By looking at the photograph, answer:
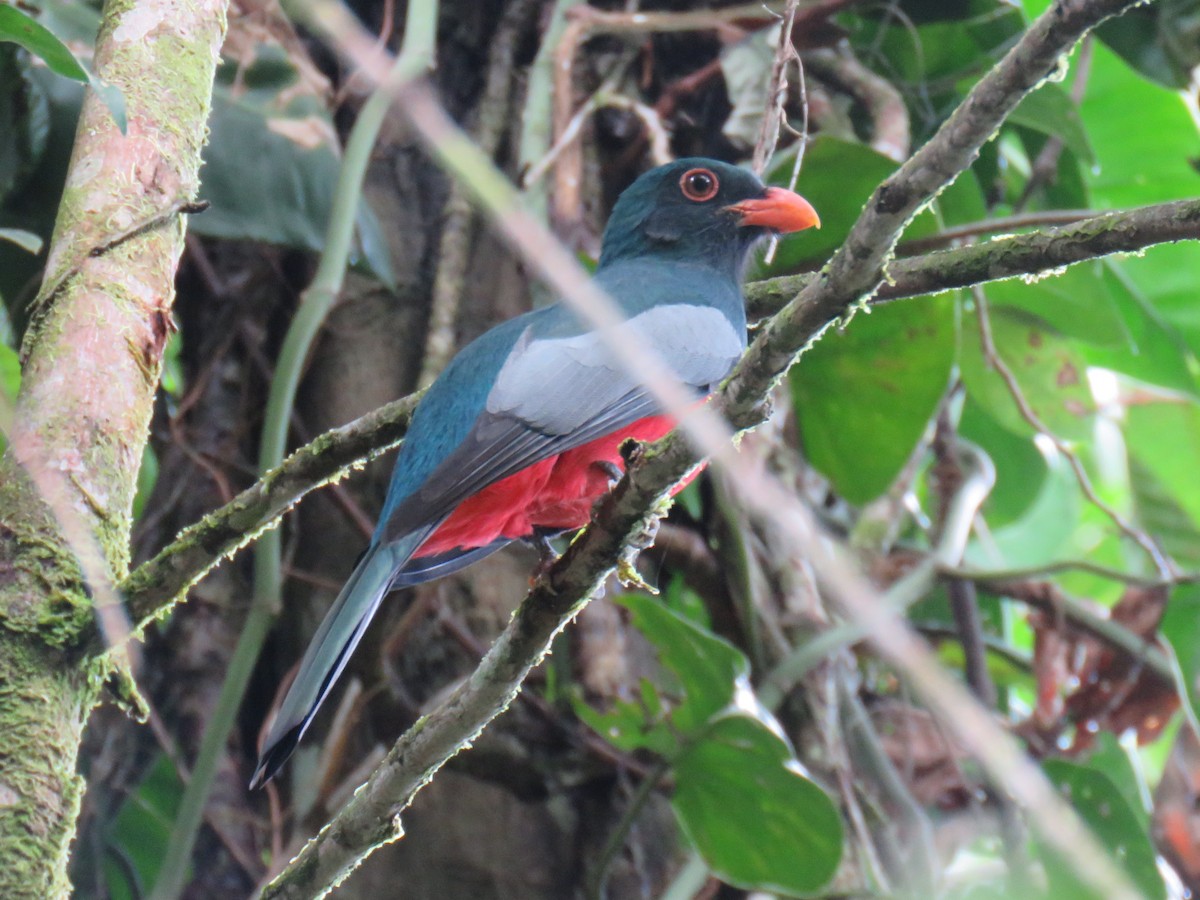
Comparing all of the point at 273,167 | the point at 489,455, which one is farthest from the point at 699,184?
the point at 489,455

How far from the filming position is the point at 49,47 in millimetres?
2166

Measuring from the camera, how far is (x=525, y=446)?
274cm

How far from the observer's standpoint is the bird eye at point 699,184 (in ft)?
12.6

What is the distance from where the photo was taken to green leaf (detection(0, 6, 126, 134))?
2090mm

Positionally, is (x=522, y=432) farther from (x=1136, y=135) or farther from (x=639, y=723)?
(x=1136, y=135)

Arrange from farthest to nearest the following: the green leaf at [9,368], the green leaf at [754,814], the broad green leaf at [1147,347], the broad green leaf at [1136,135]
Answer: the broad green leaf at [1136,135]
the broad green leaf at [1147,347]
the green leaf at [754,814]
the green leaf at [9,368]

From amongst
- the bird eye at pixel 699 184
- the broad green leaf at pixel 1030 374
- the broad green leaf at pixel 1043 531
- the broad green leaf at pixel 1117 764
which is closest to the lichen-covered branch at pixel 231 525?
the bird eye at pixel 699 184

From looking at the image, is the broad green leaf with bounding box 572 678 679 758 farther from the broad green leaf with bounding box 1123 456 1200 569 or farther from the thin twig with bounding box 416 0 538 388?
the broad green leaf with bounding box 1123 456 1200 569

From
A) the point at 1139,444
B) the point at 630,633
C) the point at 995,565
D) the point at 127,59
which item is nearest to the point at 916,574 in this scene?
the point at 630,633

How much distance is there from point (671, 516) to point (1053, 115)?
1917 millimetres

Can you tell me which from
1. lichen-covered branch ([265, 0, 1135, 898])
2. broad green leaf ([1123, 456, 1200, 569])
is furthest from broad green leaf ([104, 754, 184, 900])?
broad green leaf ([1123, 456, 1200, 569])

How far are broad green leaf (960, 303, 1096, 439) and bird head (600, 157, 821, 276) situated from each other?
1.24 metres

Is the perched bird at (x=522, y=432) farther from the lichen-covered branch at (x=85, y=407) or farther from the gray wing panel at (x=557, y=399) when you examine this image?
the lichen-covered branch at (x=85, y=407)

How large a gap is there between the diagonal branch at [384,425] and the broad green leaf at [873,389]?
1.71m
